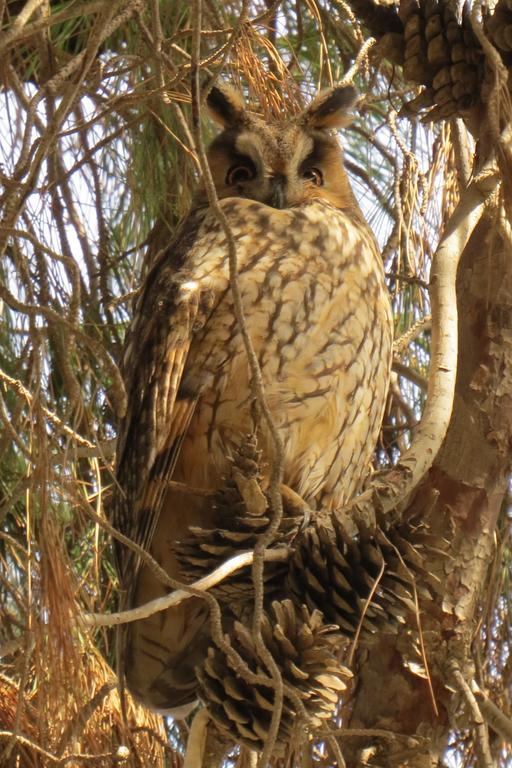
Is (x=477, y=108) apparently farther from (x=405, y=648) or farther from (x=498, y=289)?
(x=405, y=648)

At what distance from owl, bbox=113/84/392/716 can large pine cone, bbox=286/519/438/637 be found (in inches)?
13.4

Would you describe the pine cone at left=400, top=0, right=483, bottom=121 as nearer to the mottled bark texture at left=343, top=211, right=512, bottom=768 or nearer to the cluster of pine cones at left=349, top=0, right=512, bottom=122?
the cluster of pine cones at left=349, top=0, right=512, bottom=122

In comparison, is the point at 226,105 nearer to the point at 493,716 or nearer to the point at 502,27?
the point at 502,27

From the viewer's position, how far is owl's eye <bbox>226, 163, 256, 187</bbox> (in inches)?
99.5

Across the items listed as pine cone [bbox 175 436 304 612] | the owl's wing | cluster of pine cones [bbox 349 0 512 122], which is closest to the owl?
the owl's wing

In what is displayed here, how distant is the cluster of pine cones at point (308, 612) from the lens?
5.29ft

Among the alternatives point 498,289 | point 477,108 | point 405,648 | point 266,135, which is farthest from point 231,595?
point 266,135

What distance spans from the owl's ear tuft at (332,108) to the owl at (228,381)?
0.86 ft

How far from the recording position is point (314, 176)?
2.54 m

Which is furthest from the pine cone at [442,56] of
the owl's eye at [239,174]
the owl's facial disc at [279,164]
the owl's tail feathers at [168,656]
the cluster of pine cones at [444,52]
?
the owl's tail feathers at [168,656]

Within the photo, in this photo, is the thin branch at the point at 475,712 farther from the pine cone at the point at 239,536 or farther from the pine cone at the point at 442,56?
the pine cone at the point at 442,56

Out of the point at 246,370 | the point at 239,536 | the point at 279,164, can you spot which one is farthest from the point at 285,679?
the point at 279,164

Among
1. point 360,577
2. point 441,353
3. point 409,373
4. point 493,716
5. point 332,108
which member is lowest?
point 493,716

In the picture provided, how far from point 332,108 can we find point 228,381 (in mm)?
765
